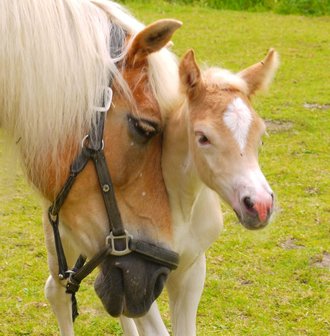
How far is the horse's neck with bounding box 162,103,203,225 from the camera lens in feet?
8.63

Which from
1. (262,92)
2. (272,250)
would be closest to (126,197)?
(262,92)

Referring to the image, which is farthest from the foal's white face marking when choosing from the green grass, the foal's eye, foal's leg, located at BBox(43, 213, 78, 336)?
the green grass

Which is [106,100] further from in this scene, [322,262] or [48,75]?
[322,262]

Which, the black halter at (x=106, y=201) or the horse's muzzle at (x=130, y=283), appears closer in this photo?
the black halter at (x=106, y=201)

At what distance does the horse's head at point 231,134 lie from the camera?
2320 millimetres

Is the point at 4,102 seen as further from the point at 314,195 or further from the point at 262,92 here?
the point at 314,195

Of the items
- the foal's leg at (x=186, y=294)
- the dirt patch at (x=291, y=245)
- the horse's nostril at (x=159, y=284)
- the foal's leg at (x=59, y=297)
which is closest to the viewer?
the horse's nostril at (x=159, y=284)

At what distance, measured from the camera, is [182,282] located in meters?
3.14

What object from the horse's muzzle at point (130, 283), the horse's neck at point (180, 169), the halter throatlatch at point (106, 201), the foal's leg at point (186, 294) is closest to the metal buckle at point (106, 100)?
the halter throatlatch at point (106, 201)

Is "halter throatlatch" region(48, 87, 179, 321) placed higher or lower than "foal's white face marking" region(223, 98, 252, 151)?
lower

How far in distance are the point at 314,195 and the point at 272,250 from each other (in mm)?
Result: 1139

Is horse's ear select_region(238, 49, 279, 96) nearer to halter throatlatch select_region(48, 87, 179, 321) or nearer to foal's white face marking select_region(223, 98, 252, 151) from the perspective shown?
foal's white face marking select_region(223, 98, 252, 151)

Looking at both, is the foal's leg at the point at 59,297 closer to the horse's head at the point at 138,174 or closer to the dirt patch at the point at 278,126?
the horse's head at the point at 138,174

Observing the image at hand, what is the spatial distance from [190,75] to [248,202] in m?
0.53
